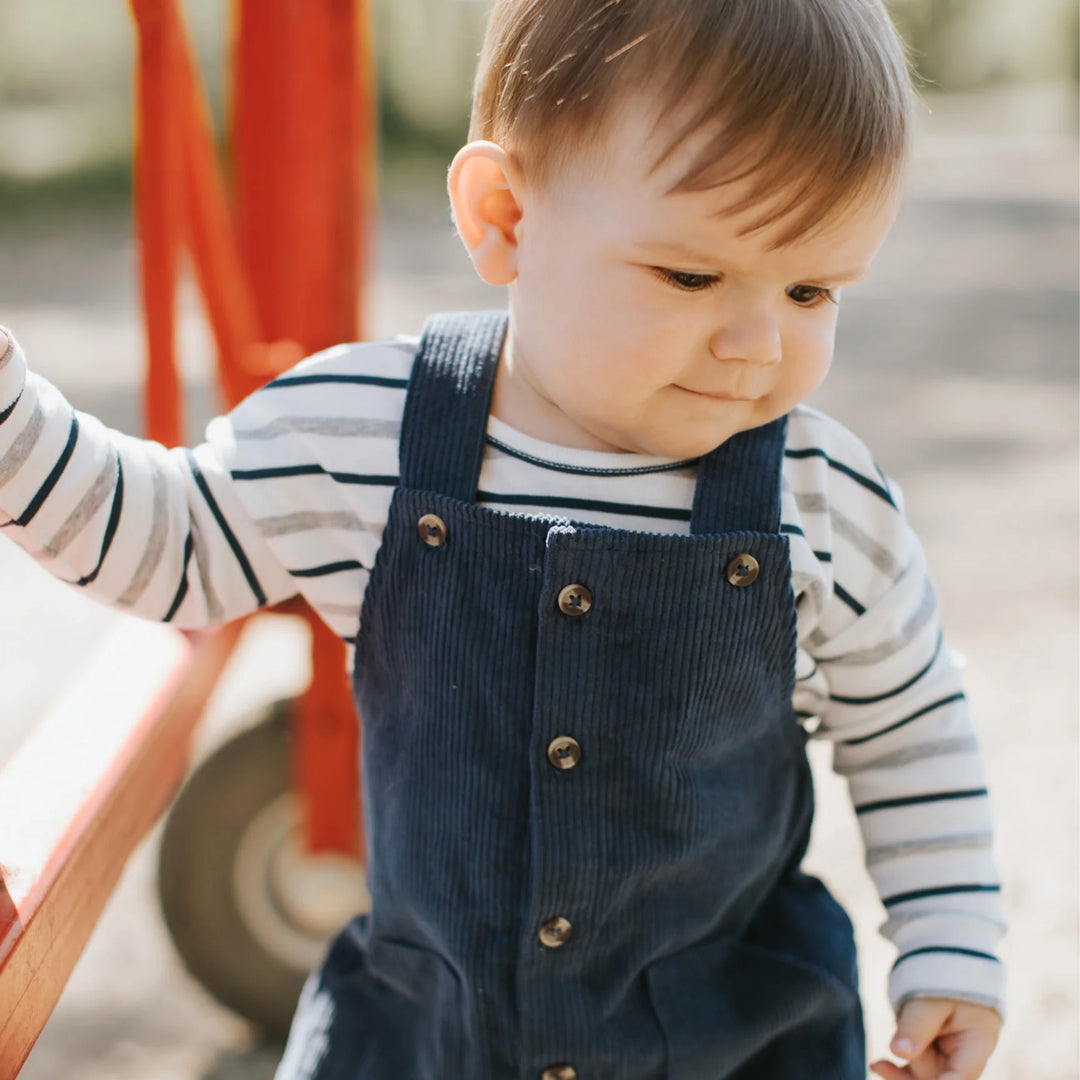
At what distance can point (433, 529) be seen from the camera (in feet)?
2.38

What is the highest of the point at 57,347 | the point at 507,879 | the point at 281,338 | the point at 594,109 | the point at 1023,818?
the point at 594,109

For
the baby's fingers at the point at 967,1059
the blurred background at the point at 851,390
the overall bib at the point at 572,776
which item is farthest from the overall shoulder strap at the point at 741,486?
the baby's fingers at the point at 967,1059

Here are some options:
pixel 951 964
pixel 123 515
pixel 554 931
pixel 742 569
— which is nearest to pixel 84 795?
pixel 123 515

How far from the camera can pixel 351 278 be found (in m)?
1.16

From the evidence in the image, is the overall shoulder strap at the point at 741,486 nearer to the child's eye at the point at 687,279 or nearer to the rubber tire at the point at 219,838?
the child's eye at the point at 687,279

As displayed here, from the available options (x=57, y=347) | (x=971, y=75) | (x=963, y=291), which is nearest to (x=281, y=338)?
(x=57, y=347)

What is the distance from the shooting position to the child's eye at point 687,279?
26.3 inches

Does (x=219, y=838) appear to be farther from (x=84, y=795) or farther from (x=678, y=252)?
(x=678, y=252)

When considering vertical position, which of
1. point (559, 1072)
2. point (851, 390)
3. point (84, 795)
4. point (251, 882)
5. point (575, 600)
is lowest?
point (851, 390)

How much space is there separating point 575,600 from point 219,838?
0.72m

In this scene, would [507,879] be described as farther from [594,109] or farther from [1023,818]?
[1023,818]

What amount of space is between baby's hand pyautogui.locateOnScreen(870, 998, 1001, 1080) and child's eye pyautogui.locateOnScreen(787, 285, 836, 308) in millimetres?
413

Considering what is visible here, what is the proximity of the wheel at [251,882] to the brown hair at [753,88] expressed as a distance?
766 millimetres

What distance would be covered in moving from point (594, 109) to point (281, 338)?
1.99ft
